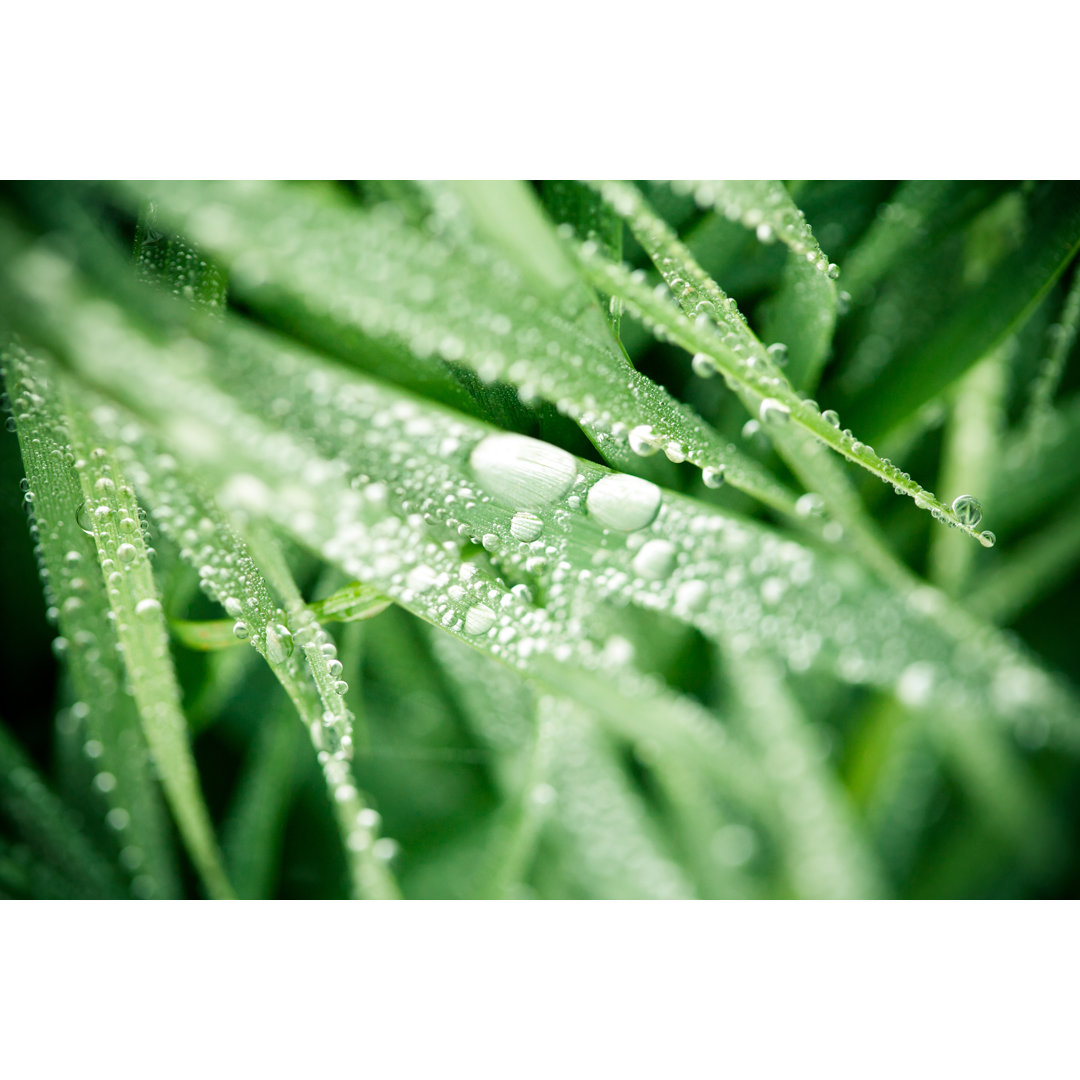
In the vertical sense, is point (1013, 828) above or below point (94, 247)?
below

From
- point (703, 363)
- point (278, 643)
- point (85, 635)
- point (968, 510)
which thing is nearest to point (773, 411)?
point (703, 363)

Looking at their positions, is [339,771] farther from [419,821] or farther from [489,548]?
[419,821]

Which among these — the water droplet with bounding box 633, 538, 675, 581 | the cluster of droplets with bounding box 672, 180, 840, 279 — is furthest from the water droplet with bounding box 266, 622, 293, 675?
the cluster of droplets with bounding box 672, 180, 840, 279

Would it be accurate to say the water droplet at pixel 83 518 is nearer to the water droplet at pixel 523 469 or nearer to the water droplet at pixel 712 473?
the water droplet at pixel 523 469

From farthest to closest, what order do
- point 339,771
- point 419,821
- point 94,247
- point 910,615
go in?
point 419,821, point 910,615, point 339,771, point 94,247

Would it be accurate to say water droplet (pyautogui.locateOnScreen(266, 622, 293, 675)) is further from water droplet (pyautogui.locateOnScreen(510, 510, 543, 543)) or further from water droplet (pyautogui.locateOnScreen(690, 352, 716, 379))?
water droplet (pyautogui.locateOnScreen(690, 352, 716, 379))

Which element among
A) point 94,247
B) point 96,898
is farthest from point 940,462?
point 96,898
